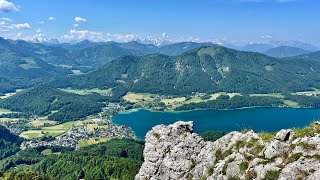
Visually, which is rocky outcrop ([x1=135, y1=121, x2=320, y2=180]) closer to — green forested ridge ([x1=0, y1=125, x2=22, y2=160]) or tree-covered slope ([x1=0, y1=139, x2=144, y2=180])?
tree-covered slope ([x1=0, y1=139, x2=144, y2=180])

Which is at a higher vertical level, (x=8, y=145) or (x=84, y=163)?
(x=84, y=163)

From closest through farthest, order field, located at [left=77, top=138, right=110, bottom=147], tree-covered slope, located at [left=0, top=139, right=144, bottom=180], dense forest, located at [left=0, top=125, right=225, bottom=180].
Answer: dense forest, located at [left=0, top=125, right=225, bottom=180], tree-covered slope, located at [left=0, top=139, right=144, bottom=180], field, located at [left=77, top=138, right=110, bottom=147]

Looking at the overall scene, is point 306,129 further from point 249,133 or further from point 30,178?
point 30,178

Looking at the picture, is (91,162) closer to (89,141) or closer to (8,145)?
(89,141)

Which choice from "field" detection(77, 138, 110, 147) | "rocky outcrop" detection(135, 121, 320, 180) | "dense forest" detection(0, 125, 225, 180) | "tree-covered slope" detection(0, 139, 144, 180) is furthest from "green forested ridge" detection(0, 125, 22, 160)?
"rocky outcrop" detection(135, 121, 320, 180)

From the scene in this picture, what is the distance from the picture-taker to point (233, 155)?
97.3 ft

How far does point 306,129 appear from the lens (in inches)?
1089

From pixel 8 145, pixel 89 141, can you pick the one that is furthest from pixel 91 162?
pixel 8 145

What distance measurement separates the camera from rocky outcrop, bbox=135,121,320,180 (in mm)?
24766

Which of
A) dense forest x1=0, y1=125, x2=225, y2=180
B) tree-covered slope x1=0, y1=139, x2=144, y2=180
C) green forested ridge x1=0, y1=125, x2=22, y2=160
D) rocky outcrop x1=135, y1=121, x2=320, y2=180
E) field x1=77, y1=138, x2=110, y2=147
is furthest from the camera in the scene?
field x1=77, y1=138, x2=110, y2=147

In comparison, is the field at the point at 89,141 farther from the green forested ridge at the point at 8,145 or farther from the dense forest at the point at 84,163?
the green forested ridge at the point at 8,145

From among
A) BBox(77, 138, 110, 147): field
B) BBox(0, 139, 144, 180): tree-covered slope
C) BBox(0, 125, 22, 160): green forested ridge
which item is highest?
BBox(0, 139, 144, 180): tree-covered slope

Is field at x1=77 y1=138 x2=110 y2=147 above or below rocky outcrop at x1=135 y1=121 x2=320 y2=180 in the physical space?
below

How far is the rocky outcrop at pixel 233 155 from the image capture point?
24.8 meters
